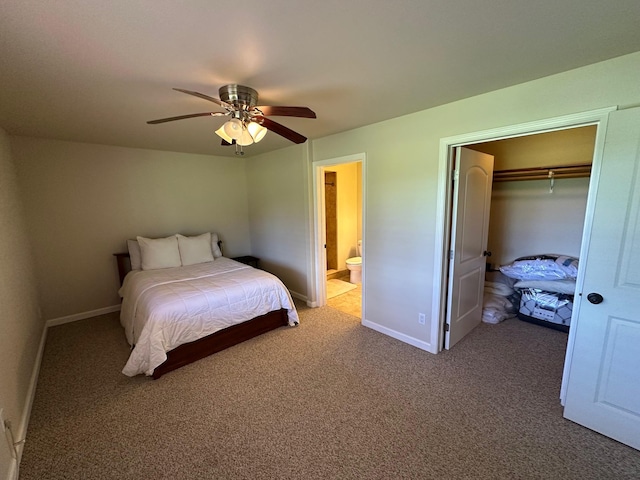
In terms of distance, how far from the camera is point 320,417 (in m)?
1.90

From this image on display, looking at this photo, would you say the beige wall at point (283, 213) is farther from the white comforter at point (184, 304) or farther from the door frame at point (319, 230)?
the white comforter at point (184, 304)

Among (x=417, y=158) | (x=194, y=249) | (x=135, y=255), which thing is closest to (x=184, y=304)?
(x=194, y=249)

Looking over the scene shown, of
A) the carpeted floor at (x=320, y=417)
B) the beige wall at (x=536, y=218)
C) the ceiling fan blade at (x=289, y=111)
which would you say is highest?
the ceiling fan blade at (x=289, y=111)

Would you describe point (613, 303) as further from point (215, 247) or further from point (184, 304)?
point (215, 247)

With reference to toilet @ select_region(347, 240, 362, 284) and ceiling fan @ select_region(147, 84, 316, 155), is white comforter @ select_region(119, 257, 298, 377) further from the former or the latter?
toilet @ select_region(347, 240, 362, 284)

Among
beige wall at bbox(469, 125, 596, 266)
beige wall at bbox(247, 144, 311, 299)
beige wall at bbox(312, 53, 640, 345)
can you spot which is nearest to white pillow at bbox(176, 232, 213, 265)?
beige wall at bbox(247, 144, 311, 299)

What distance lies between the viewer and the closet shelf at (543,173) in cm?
285

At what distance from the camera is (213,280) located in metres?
3.04

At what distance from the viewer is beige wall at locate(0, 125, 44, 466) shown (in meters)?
1.71

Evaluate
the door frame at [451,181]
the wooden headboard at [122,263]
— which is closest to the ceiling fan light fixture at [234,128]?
the door frame at [451,181]

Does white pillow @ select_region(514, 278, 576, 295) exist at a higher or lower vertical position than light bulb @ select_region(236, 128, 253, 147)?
lower

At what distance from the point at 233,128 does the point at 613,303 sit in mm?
2576

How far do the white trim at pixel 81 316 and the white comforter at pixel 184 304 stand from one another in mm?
583

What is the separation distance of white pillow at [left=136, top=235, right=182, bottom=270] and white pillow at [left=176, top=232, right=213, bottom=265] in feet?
0.30
